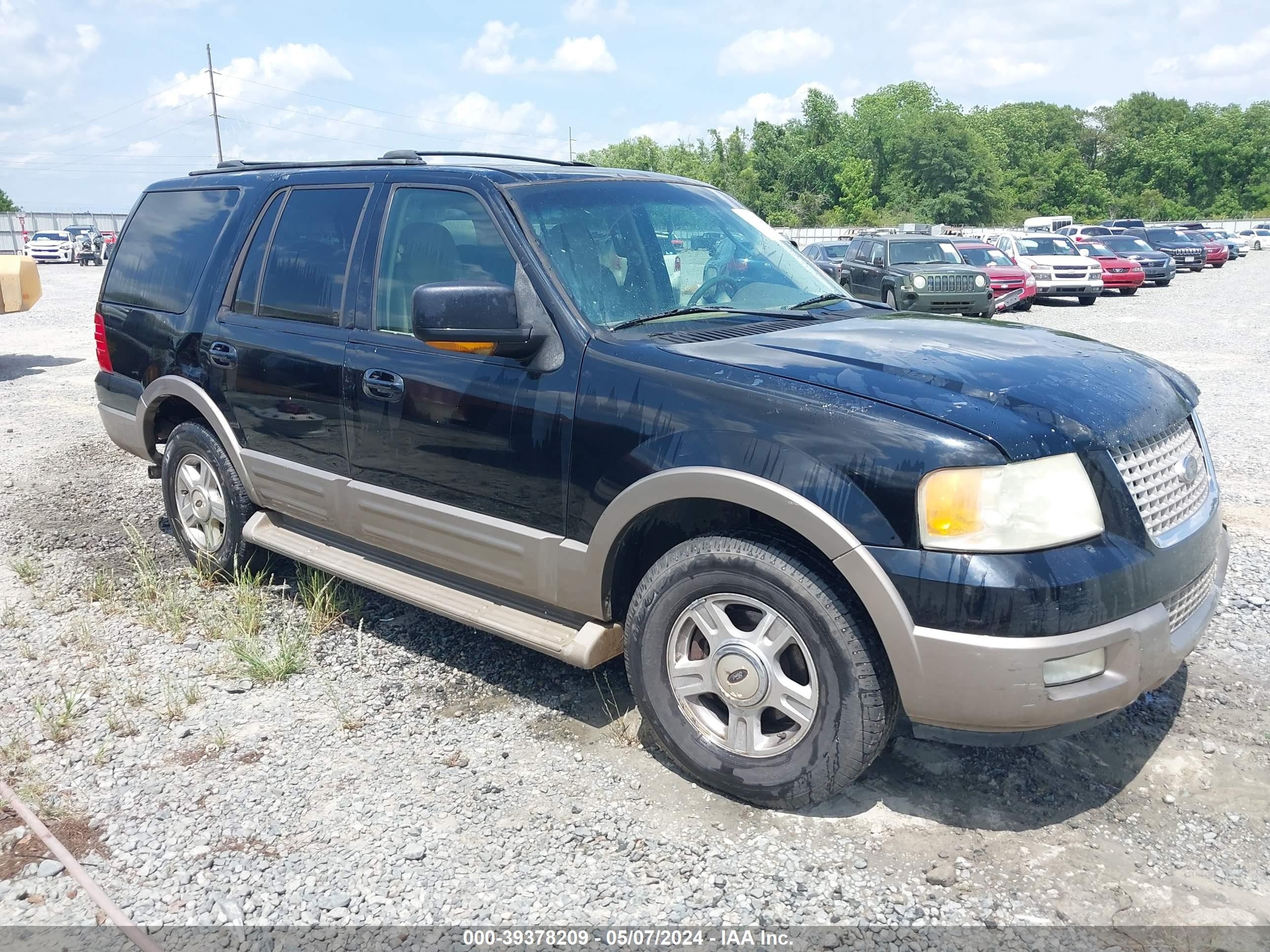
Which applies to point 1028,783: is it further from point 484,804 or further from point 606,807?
point 484,804

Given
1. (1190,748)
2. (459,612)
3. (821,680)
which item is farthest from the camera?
(459,612)

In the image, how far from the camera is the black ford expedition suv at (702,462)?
2.75m

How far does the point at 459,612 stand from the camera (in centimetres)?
381

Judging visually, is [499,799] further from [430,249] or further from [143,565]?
[143,565]

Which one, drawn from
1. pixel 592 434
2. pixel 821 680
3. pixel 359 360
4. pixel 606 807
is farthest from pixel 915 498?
pixel 359 360

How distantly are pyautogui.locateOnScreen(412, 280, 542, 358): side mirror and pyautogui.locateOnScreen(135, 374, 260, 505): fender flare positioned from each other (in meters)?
1.85

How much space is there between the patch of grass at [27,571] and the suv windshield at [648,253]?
3659 mm

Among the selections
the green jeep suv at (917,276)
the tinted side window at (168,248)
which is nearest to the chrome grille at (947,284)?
the green jeep suv at (917,276)

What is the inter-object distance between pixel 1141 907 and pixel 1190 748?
1039mm

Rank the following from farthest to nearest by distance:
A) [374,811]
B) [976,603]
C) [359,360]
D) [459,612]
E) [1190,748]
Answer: [359,360] < [459,612] < [1190,748] < [374,811] < [976,603]

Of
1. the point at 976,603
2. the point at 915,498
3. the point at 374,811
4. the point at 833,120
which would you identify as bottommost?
the point at 374,811

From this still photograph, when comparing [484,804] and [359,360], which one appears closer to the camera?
[484,804]

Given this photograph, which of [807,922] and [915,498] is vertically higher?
[915,498]

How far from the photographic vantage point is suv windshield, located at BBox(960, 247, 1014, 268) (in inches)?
803
